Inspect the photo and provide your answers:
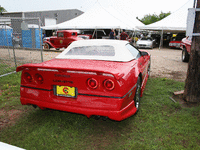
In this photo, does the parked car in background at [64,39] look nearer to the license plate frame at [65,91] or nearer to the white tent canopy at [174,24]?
the white tent canopy at [174,24]

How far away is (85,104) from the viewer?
2.53m

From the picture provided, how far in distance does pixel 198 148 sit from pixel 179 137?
11.5 inches

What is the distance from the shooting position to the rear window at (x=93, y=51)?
3.36m

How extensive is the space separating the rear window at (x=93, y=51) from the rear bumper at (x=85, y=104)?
110cm

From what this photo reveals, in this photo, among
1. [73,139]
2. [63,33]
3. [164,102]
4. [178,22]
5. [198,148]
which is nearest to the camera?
[198,148]

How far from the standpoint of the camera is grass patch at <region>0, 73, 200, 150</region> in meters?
2.49

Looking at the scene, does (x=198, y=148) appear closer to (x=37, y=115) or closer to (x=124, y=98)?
(x=124, y=98)

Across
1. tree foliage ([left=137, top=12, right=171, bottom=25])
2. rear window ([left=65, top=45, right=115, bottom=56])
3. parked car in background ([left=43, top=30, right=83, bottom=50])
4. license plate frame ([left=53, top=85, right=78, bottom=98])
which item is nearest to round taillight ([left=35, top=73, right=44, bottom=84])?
license plate frame ([left=53, top=85, right=78, bottom=98])

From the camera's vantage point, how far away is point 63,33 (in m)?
14.2

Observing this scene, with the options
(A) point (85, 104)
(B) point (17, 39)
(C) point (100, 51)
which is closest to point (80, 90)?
(A) point (85, 104)

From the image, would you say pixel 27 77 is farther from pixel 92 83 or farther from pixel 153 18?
pixel 153 18

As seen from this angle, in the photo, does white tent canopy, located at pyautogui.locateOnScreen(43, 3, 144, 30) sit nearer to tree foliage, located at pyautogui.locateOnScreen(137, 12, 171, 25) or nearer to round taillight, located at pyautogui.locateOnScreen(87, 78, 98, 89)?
round taillight, located at pyautogui.locateOnScreen(87, 78, 98, 89)

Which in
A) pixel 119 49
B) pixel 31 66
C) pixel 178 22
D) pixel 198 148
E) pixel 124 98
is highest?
pixel 178 22

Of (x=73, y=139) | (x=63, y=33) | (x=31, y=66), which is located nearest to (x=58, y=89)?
(x=31, y=66)
